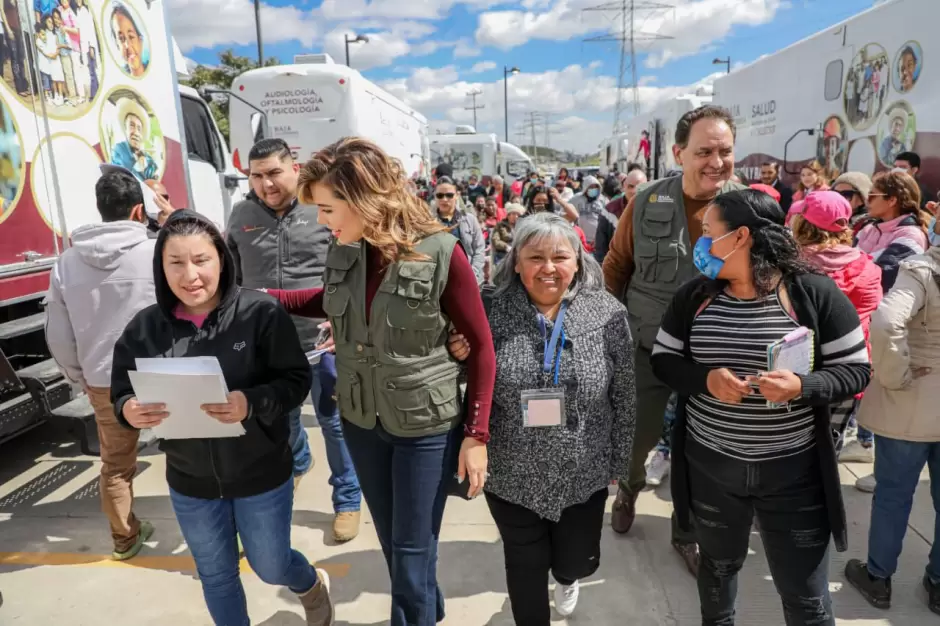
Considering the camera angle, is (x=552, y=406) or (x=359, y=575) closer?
(x=552, y=406)

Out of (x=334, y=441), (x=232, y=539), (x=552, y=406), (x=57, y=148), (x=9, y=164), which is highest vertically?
(x=57, y=148)

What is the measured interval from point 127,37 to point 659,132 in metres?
14.7

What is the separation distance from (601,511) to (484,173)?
83.5 feet

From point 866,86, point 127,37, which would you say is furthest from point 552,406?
point 866,86

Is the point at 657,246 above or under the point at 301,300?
above

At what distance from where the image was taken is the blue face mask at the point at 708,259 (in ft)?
6.39

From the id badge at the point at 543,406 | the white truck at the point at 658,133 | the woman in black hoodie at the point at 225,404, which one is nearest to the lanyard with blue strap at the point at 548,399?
the id badge at the point at 543,406

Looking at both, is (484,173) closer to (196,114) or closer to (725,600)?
(196,114)

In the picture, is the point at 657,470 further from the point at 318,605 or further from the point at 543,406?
the point at 318,605

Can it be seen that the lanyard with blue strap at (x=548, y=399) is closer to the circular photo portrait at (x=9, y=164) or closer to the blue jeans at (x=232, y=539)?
the blue jeans at (x=232, y=539)

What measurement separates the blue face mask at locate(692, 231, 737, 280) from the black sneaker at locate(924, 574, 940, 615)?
6.00 ft

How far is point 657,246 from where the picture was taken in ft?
9.12

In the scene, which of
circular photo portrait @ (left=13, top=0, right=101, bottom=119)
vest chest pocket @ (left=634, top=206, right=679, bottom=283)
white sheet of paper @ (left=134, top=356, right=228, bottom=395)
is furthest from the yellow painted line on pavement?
circular photo portrait @ (left=13, top=0, right=101, bottom=119)

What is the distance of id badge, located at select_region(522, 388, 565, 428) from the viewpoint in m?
2.02
